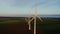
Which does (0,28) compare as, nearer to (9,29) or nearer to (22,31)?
(9,29)

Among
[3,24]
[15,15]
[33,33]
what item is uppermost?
[15,15]

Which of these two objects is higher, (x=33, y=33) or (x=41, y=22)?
(x=41, y=22)

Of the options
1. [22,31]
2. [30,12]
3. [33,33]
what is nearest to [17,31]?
[22,31]

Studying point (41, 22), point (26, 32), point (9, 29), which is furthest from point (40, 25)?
point (9, 29)

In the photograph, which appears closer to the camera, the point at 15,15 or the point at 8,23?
the point at 15,15

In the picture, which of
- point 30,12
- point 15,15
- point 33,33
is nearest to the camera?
point 30,12

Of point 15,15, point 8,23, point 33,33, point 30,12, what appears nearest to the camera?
point 30,12

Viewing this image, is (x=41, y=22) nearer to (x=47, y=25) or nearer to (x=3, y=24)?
(x=47, y=25)

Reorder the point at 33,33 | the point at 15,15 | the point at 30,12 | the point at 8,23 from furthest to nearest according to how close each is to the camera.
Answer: the point at 33,33 < the point at 8,23 < the point at 15,15 < the point at 30,12

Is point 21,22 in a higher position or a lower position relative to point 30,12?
lower
